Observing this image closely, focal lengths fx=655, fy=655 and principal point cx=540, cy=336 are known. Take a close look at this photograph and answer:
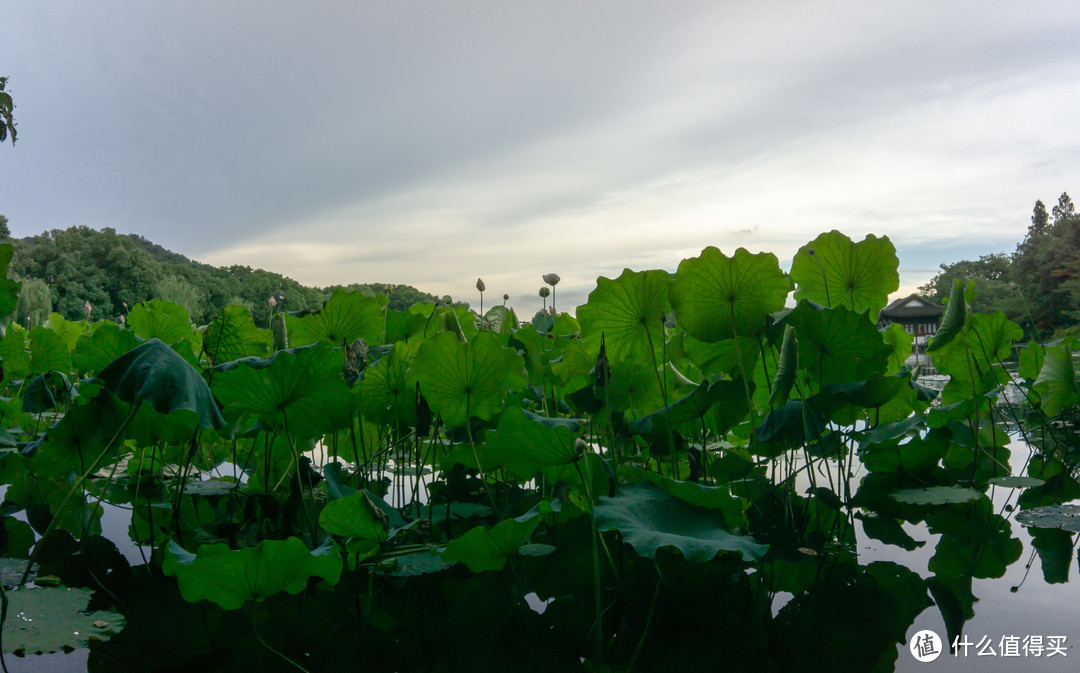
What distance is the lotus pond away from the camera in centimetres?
73

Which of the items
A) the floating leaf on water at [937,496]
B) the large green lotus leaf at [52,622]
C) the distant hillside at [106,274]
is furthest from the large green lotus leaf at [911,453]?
the distant hillside at [106,274]

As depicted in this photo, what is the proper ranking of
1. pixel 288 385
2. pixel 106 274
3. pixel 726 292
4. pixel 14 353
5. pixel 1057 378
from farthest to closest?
pixel 106 274, pixel 14 353, pixel 1057 378, pixel 726 292, pixel 288 385

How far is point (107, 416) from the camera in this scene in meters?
1.05

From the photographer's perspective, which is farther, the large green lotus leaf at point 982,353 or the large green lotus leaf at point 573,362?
the large green lotus leaf at point 982,353

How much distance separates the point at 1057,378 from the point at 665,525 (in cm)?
148

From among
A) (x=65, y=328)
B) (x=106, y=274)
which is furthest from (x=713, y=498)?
(x=106, y=274)

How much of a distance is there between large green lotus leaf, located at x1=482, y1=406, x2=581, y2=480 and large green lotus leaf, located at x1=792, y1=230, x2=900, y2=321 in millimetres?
627

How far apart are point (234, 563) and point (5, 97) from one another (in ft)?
55.3

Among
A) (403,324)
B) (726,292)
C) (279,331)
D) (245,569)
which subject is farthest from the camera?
(403,324)

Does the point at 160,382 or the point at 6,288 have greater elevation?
the point at 6,288

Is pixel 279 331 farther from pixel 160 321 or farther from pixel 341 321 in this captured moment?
pixel 160 321

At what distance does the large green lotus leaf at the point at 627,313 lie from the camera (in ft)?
3.82

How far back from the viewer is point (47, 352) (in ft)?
5.58

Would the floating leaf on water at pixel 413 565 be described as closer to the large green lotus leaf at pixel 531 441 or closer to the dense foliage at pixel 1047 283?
the large green lotus leaf at pixel 531 441
